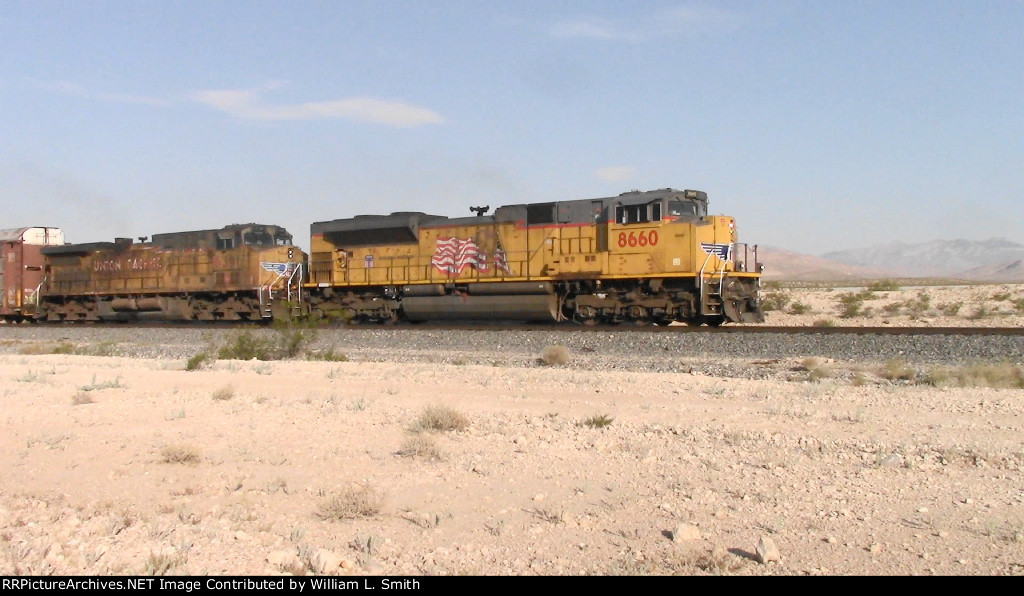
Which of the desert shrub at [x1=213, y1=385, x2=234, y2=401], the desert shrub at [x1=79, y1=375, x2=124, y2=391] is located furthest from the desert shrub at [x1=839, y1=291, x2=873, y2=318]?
the desert shrub at [x1=79, y1=375, x2=124, y2=391]

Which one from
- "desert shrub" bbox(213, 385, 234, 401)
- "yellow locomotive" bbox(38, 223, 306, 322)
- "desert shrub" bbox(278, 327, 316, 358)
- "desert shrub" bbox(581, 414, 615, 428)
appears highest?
"yellow locomotive" bbox(38, 223, 306, 322)

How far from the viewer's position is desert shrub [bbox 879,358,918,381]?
38.8 ft

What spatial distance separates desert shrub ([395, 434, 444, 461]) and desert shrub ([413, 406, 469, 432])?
0.73m

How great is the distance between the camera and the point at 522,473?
21.4ft

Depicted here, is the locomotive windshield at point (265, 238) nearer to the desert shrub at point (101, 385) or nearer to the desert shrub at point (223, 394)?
the desert shrub at point (101, 385)

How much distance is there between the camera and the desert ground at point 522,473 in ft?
15.1

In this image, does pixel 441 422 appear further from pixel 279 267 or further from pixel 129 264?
pixel 129 264

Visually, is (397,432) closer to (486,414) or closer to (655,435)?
(486,414)

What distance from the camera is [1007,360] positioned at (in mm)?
12711

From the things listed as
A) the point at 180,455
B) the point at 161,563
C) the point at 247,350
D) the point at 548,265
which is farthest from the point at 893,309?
the point at 161,563

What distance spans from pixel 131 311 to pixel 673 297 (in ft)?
60.4

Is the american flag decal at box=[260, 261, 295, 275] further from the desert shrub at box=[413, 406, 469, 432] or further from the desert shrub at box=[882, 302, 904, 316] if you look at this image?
the desert shrub at box=[882, 302, 904, 316]

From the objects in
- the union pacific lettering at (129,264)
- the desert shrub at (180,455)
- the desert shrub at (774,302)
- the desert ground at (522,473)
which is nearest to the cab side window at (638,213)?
the desert ground at (522,473)
